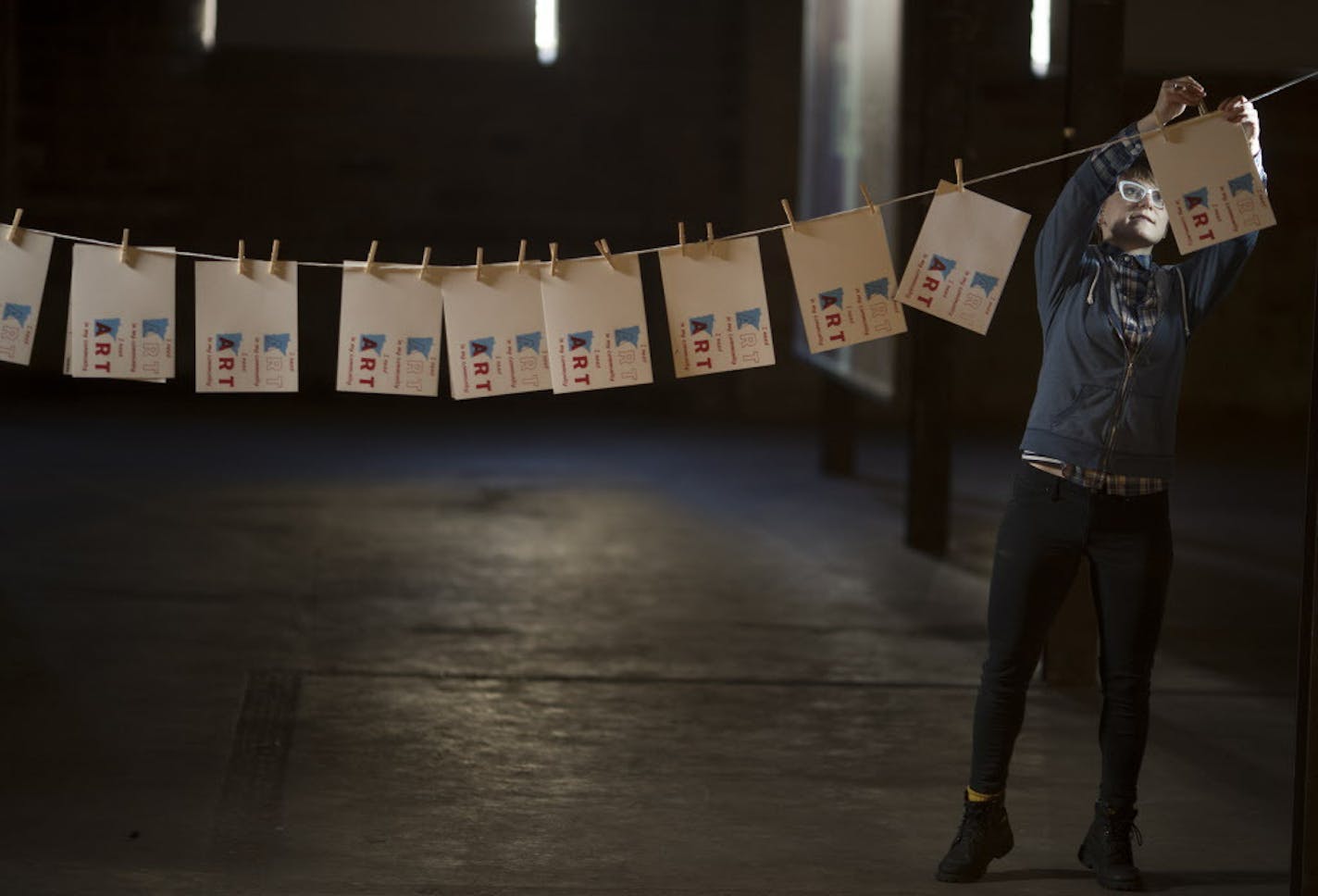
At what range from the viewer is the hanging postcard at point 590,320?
11.8ft

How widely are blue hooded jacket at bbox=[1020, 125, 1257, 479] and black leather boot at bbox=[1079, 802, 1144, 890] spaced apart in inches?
27.8

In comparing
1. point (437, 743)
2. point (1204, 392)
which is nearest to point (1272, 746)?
point (437, 743)

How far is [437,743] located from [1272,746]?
2222 millimetres

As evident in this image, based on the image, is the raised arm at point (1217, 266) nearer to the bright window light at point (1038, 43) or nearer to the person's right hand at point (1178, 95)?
the person's right hand at point (1178, 95)

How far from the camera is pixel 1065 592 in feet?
11.6

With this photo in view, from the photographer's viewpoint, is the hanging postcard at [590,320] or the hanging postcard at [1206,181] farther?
the hanging postcard at [590,320]

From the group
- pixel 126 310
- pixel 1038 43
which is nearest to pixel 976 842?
pixel 126 310

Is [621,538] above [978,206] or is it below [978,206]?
below

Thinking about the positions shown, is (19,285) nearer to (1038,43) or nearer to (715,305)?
(715,305)

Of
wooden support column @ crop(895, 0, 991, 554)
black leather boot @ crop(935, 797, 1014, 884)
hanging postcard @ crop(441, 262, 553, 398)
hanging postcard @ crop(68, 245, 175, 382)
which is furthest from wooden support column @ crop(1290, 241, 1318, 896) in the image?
wooden support column @ crop(895, 0, 991, 554)

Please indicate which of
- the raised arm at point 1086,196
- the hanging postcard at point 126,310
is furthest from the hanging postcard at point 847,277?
the hanging postcard at point 126,310

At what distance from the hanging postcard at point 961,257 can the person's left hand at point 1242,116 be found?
42cm

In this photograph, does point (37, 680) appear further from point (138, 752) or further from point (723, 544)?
point (723, 544)

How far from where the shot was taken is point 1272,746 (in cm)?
485
